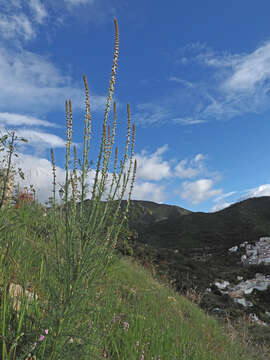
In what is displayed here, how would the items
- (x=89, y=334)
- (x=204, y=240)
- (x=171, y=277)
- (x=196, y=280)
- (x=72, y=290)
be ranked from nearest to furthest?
1. (x=72, y=290)
2. (x=89, y=334)
3. (x=171, y=277)
4. (x=196, y=280)
5. (x=204, y=240)

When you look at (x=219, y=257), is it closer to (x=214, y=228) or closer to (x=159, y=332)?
(x=214, y=228)

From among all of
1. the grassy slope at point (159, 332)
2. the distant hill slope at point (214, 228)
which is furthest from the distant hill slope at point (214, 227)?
the grassy slope at point (159, 332)

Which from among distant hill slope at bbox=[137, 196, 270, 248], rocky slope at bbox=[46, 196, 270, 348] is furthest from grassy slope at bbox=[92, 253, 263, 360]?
distant hill slope at bbox=[137, 196, 270, 248]

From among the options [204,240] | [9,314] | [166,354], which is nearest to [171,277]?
[166,354]

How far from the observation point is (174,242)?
30.4 meters

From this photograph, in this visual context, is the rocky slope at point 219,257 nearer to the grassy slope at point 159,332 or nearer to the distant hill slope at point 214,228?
the distant hill slope at point 214,228

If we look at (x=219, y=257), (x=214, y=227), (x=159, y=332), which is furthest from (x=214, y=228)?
(x=159, y=332)

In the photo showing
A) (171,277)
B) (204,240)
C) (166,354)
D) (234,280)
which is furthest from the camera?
(204,240)

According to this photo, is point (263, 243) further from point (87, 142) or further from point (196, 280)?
point (87, 142)

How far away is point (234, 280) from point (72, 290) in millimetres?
13625

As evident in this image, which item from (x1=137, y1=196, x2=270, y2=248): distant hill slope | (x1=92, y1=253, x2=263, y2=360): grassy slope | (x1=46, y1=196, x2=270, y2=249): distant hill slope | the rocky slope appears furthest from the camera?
(x1=137, y1=196, x2=270, y2=248): distant hill slope

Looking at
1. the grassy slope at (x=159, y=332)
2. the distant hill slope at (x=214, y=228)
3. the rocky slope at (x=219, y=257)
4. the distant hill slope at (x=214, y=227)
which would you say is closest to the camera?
the grassy slope at (x=159, y=332)

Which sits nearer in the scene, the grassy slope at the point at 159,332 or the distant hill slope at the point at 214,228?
the grassy slope at the point at 159,332

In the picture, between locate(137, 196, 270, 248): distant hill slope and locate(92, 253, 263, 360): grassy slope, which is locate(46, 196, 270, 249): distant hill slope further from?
locate(92, 253, 263, 360): grassy slope
